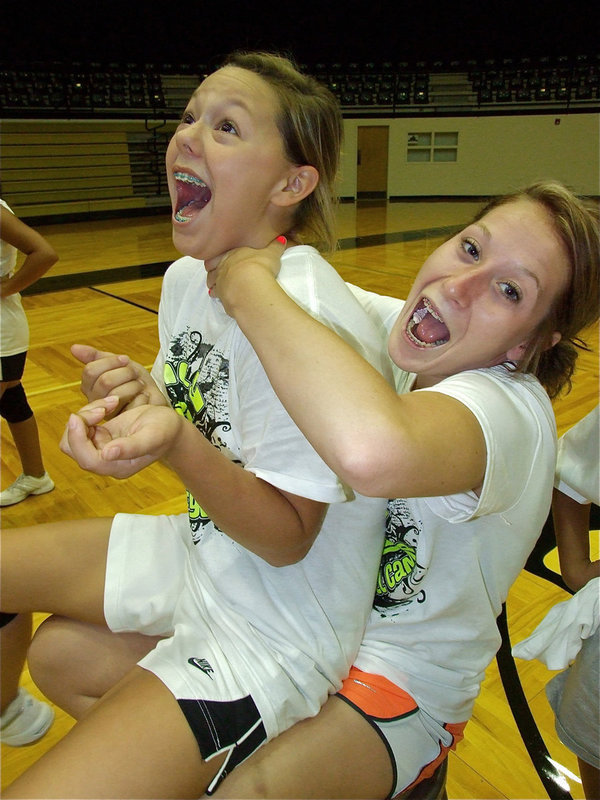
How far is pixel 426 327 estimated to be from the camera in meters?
1.03

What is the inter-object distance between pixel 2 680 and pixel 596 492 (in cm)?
115

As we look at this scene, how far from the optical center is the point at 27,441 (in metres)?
2.65

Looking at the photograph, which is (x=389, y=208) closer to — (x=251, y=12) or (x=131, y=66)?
(x=251, y=12)

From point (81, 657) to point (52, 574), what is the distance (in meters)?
0.16

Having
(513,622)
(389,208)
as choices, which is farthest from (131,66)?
(513,622)

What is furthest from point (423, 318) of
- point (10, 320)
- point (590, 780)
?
point (10, 320)

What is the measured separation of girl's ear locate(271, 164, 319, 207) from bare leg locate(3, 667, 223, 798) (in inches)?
33.3

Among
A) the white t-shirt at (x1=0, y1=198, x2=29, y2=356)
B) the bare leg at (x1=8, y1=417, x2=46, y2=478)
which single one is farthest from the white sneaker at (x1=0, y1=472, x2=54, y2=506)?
the white t-shirt at (x1=0, y1=198, x2=29, y2=356)

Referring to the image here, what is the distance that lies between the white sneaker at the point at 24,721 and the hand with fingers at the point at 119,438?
0.83 metres

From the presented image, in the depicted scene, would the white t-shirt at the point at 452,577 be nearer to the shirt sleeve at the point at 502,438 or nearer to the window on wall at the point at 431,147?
the shirt sleeve at the point at 502,438

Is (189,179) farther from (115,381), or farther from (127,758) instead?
(127,758)

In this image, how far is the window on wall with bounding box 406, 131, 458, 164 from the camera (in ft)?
50.4

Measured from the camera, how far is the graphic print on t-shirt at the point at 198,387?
1052 mm

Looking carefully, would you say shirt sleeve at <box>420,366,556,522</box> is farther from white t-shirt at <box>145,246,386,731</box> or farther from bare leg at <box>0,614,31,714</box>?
bare leg at <box>0,614,31,714</box>
